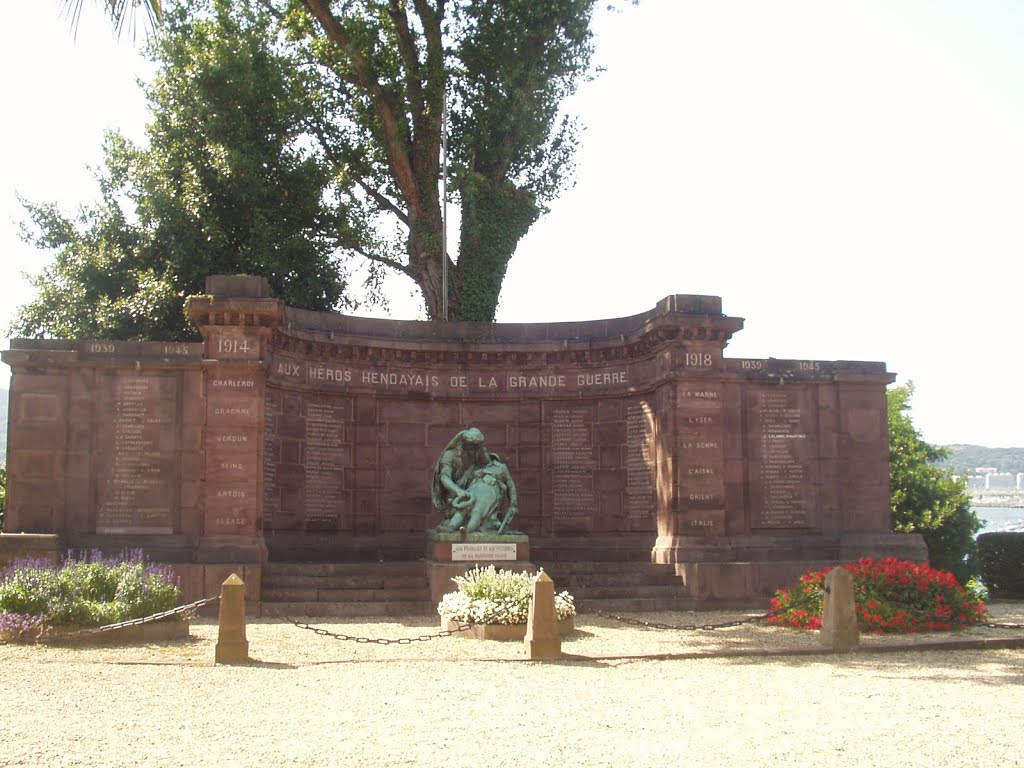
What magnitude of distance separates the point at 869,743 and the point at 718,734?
3.90 feet

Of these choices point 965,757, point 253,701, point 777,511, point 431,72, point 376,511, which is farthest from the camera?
point 431,72

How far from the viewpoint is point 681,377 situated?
2059 cm

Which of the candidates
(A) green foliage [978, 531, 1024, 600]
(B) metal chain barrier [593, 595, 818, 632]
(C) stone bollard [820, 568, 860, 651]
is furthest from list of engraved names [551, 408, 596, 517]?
(A) green foliage [978, 531, 1024, 600]

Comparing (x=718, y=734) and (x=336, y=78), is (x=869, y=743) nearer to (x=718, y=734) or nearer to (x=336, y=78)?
(x=718, y=734)

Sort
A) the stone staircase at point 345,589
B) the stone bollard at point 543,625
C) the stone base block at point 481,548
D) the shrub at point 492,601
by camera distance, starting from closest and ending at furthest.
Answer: the stone bollard at point 543,625 < the shrub at point 492,601 < the stone staircase at point 345,589 < the stone base block at point 481,548

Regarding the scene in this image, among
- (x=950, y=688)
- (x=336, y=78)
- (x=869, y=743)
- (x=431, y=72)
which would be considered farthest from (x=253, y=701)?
(x=336, y=78)

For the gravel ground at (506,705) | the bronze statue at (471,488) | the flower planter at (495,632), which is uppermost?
the bronze statue at (471,488)

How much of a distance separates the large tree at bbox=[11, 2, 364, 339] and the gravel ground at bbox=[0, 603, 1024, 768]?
1417 cm

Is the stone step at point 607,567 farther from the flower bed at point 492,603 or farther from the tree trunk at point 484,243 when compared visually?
the tree trunk at point 484,243

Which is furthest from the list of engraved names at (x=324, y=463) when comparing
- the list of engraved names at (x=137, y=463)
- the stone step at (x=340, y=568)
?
the list of engraved names at (x=137, y=463)

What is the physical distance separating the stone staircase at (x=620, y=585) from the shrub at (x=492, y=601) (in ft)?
10.2

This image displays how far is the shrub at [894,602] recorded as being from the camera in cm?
1617

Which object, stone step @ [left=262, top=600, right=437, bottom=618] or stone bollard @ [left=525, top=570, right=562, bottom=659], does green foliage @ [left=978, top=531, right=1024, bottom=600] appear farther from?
stone bollard @ [left=525, top=570, right=562, bottom=659]

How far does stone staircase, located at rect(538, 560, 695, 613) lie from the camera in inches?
744
